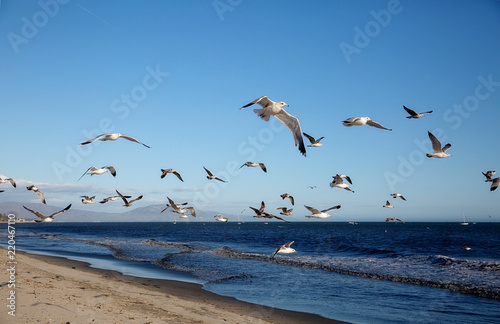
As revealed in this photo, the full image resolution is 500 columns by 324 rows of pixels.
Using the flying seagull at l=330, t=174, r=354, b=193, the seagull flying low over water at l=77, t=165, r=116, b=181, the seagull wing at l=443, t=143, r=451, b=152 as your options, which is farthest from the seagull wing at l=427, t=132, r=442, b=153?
the seagull flying low over water at l=77, t=165, r=116, b=181

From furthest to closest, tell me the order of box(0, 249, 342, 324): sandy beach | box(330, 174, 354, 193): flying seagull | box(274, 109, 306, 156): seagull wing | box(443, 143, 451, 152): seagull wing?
box(330, 174, 354, 193): flying seagull
box(443, 143, 451, 152): seagull wing
box(274, 109, 306, 156): seagull wing
box(0, 249, 342, 324): sandy beach

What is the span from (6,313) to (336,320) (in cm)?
812

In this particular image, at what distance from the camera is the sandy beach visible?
8594 millimetres

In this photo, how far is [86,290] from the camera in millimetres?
12461

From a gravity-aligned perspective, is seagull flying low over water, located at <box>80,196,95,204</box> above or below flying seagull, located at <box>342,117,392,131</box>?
below

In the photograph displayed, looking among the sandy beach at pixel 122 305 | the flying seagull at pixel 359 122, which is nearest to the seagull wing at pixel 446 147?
the flying seagull at pixel 359 122

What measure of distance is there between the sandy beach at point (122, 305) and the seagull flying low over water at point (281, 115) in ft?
16.2

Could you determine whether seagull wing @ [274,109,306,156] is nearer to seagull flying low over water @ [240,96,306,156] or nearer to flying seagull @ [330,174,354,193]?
seagull flying low over water @ [240,96,306,156]

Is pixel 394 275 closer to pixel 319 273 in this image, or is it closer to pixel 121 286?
pixel 319 273

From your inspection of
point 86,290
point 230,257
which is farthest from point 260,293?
point 230,257

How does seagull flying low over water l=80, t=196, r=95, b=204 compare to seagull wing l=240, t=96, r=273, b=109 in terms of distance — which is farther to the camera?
seagull flying low over water l=80, t=196, r=95, b=204

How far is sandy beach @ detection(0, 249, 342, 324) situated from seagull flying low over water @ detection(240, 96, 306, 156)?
16.2 feet

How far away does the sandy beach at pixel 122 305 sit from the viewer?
8594mm

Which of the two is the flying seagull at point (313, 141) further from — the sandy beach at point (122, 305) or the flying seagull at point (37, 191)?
the flying seagull at point (37, 191)
